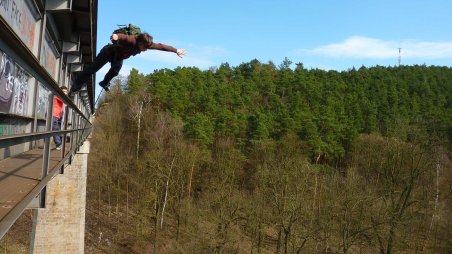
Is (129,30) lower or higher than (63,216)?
higher

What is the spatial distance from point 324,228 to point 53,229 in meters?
15.6

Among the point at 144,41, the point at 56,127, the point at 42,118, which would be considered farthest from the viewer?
the point at 42,118

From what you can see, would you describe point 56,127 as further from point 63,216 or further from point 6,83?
point 63,216

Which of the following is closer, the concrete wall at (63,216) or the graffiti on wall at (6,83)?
the graffiti on wall at (6,83)

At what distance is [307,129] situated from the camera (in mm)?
A: 45906

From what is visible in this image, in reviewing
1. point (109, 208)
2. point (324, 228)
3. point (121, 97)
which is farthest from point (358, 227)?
point (121, 97)

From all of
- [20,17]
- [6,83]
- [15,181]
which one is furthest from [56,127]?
[15,181]

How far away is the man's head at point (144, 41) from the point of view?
188 inches

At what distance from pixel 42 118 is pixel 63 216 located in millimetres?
7513

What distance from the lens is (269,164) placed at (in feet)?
110

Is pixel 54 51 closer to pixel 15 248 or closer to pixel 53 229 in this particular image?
pixel 53 229

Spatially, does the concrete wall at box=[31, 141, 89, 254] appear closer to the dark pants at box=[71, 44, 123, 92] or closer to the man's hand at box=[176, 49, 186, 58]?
the dark pants at box=[71, 44, 123, 92]

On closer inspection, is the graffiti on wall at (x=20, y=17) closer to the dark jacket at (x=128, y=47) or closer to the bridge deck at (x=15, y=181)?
the dark jacket at (x=128, y=47)

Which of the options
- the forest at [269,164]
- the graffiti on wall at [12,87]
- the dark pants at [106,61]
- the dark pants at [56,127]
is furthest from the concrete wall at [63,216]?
the forest at [269,164]
